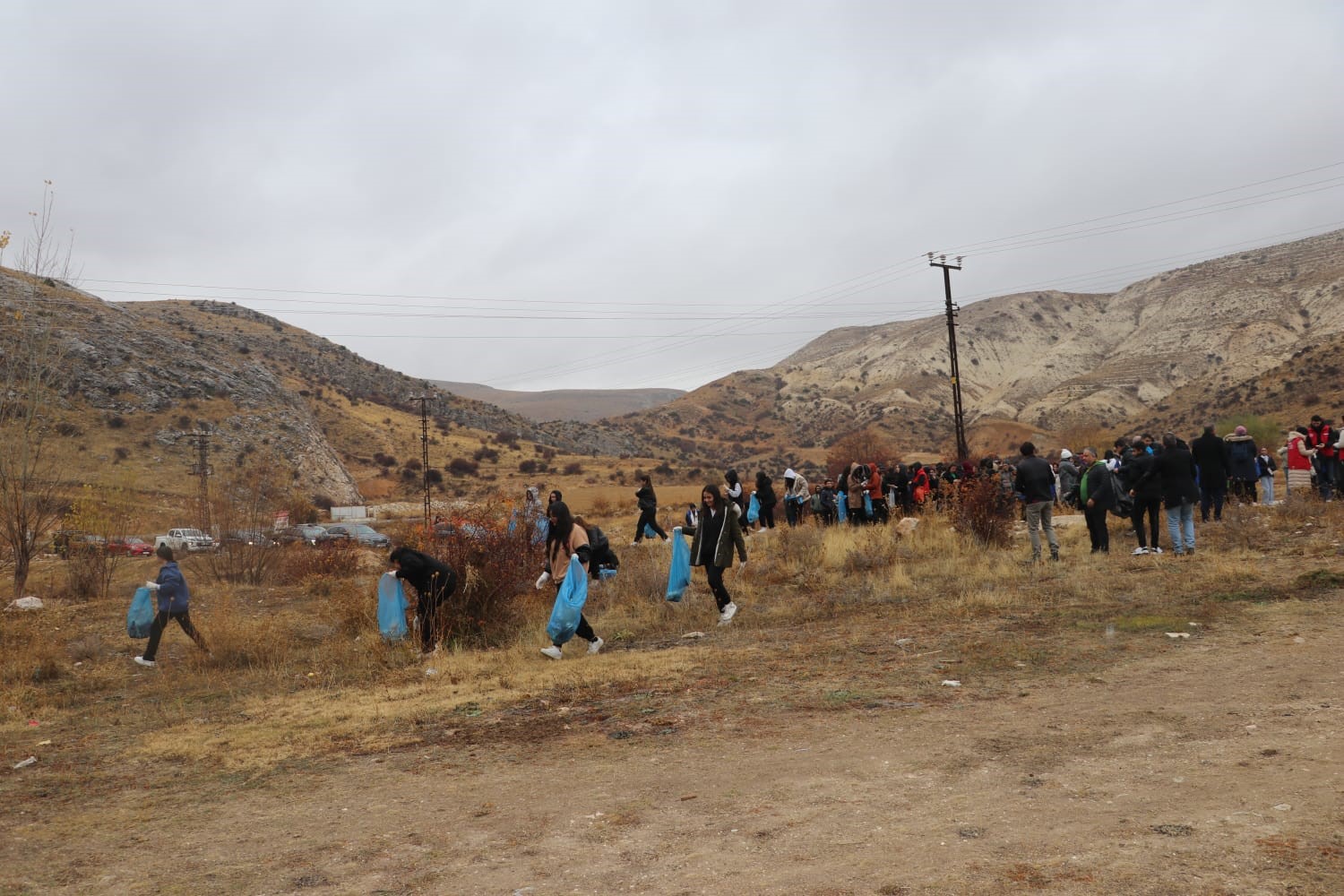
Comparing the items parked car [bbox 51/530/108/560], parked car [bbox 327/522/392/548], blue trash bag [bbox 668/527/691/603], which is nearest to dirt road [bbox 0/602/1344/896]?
blue trash bag [bbox 668/527/691/603]

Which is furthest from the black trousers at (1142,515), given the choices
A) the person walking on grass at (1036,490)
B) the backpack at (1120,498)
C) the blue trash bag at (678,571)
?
the blue trash bag at (678,571)

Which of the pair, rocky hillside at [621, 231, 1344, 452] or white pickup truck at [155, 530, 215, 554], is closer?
white pickup truck at [155, 530, 215, 554]

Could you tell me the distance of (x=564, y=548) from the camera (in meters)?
9.67

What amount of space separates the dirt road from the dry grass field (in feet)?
0.07

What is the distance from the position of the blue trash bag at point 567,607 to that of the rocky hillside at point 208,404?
113 ft

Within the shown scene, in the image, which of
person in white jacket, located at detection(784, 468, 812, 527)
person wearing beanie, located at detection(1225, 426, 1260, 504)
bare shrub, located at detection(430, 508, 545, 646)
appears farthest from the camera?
person in white jacket, located at detection(784, 468, 812, 527)

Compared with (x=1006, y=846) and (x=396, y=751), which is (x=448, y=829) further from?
(x=1006, y=846)

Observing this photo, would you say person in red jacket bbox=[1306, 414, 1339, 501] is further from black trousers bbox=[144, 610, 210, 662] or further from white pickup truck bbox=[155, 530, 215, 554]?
white pickup truck bbox=[155, 530, 215, 554]

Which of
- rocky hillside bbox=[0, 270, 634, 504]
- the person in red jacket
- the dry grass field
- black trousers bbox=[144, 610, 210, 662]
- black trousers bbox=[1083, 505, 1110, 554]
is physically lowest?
the dry grass field

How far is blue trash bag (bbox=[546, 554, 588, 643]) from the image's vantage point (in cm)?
919

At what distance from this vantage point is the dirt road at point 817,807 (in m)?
3.76

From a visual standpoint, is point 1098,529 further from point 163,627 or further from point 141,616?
point 141,616

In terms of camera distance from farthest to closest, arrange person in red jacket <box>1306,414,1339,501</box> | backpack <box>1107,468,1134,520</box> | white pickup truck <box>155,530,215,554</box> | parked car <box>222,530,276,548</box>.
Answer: white pickup truck <box>155,530,215,554</box> → parked car <box>222,530,276,548</box> → person in red jacket <box>1306,414,1339,501</box> → backpack <box>1107,468,1134,520</box>

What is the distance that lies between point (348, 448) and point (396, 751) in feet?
242
